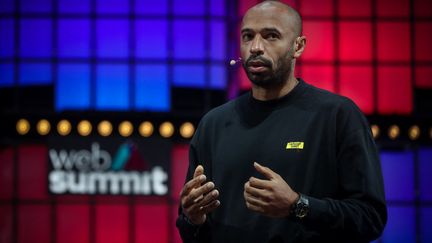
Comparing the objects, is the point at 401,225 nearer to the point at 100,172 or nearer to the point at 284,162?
the point at 100,172

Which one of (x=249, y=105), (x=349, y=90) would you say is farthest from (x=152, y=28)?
(x=249, y=105)

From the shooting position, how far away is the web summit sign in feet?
47.1

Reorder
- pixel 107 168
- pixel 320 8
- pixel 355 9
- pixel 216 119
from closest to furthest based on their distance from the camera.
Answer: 1. pixel 216 119
2. pixel 107 168
3. pixel 320 8
4. pixel 355 9

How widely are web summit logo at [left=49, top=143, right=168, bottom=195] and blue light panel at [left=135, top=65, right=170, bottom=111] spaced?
3.31 feet

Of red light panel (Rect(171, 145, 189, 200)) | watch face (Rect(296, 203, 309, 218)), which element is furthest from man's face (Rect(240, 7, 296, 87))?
red light panel (Rect(171, 145, 189, 200))

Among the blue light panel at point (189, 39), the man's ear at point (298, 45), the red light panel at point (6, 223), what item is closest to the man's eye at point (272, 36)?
the man's ear at point (298, 45)

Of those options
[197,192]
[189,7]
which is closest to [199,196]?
[197,192]

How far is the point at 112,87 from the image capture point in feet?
50.0

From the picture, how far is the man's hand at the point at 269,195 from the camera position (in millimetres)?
2990

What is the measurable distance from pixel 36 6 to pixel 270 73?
12.4 metres

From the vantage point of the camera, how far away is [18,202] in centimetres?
1493

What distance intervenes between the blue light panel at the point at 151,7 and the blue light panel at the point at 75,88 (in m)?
1.34

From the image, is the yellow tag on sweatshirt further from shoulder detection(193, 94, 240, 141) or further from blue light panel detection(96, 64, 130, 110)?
blue light panel detection(96, 64, 130, 110)

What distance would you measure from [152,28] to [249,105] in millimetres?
11837
